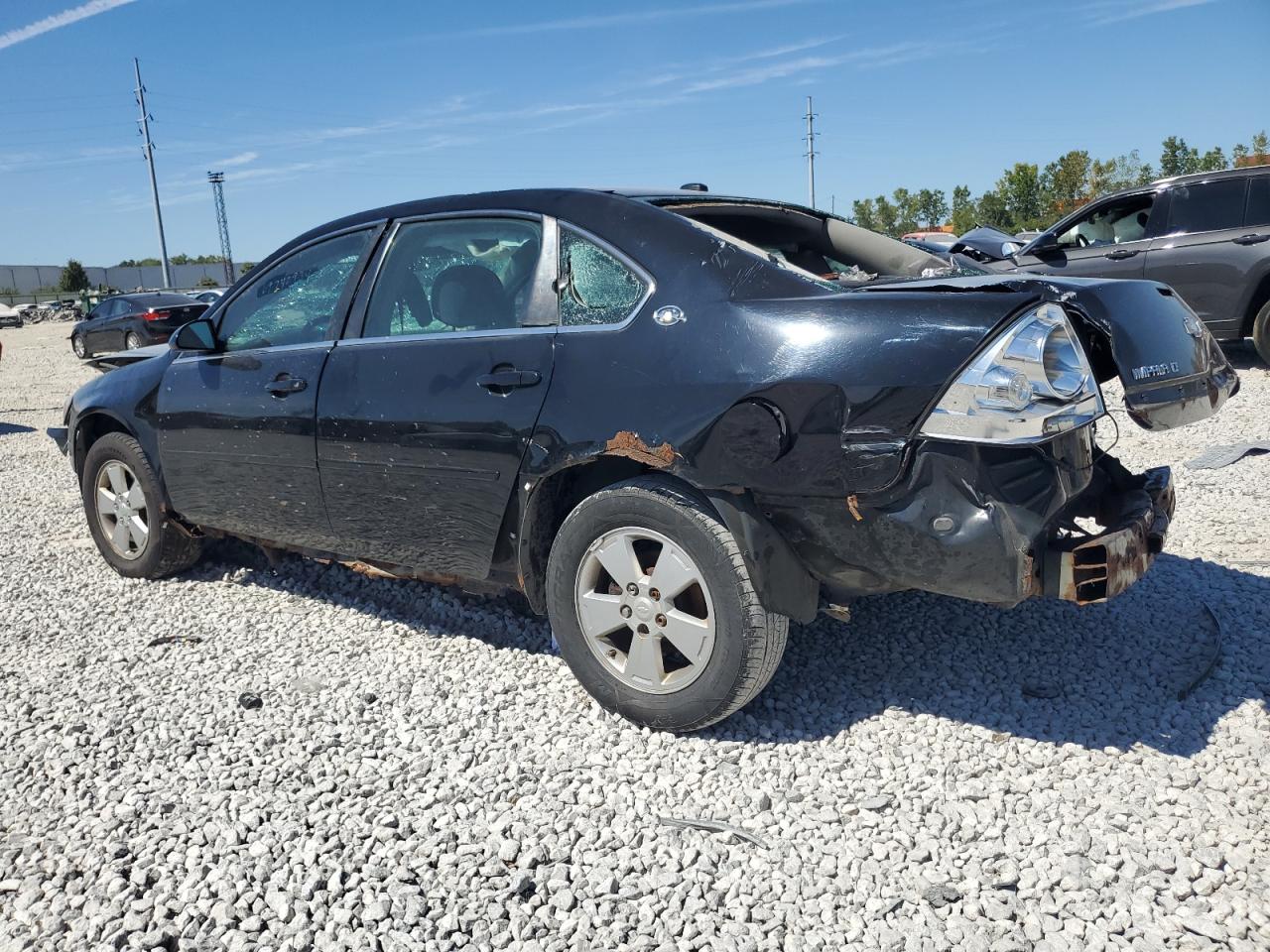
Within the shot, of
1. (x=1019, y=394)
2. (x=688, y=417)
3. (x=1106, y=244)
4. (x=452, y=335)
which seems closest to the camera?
(x=1019, y=394)

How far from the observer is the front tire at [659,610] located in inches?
116

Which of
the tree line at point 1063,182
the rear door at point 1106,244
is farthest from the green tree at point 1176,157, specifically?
the rear door at point 1106,244

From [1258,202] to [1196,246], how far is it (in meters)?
0.64

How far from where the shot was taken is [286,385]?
403cm

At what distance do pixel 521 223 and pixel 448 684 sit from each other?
1667 millimetres

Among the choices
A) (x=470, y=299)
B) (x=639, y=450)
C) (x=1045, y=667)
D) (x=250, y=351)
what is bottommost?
(x=1045, y=667)

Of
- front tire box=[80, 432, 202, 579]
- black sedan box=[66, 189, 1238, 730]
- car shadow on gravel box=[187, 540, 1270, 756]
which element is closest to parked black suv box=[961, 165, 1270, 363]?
car shadow on gravel box=[187, 540, 1270, 756]

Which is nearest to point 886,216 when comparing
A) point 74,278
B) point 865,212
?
point 865,212

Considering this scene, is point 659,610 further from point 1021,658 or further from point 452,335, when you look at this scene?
point 1021,658

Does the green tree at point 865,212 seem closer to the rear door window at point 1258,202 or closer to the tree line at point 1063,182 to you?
the tree line at point 1063,182

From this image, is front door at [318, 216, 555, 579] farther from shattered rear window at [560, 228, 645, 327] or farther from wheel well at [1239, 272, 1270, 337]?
wheel well at [1239, 272, 1270, 337]

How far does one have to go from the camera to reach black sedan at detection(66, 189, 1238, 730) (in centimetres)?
264

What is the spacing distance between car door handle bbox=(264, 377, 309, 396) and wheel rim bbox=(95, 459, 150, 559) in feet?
4.27

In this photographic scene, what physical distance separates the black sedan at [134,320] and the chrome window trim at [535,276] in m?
18.5
